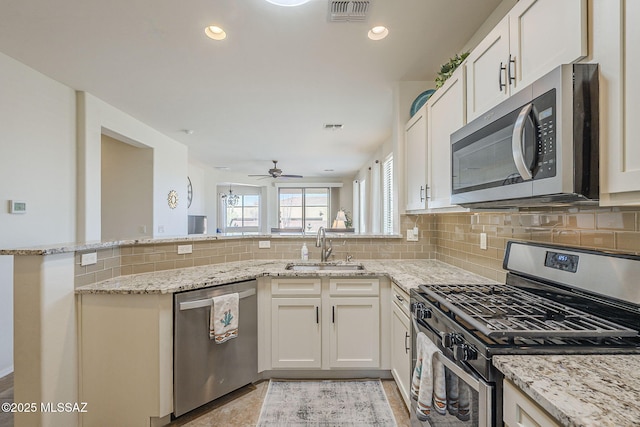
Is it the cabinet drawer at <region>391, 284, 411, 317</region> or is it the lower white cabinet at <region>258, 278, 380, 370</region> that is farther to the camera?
the lower white cabinet at <region>258, 278, 380, 370</region>

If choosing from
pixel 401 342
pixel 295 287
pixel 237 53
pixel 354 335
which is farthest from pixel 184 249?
pixel 401 342

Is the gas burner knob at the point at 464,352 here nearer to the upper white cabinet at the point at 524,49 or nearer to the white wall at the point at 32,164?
the upper white cabinet at the point at 524,49

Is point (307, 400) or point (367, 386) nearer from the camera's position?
point (307, 400)

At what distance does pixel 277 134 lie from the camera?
4.78 metres

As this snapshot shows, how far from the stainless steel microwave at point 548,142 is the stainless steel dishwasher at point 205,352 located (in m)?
1.76

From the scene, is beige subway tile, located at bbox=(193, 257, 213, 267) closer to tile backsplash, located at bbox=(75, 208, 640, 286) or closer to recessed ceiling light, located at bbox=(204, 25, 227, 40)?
tile backsplash, located at bbox=(75, 208, 640, 286)

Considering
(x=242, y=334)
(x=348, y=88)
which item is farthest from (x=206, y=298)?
(x=348, y=88)

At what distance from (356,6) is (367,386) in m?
2.67

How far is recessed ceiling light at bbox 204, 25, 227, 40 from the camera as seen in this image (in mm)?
2105

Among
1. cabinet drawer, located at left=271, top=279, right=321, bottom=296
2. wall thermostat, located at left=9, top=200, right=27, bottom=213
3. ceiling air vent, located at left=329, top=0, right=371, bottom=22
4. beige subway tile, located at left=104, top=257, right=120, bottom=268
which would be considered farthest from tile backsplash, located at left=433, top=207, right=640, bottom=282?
wall thermostat, located at left=9, top=200, right=27, bottom=213

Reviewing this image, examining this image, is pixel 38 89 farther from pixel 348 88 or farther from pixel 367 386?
pixel 367 386

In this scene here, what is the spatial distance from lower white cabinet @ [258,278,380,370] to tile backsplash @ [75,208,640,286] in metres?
0.61

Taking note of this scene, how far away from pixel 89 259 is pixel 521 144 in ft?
7.86

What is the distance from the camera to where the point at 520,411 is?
81 centimetres
